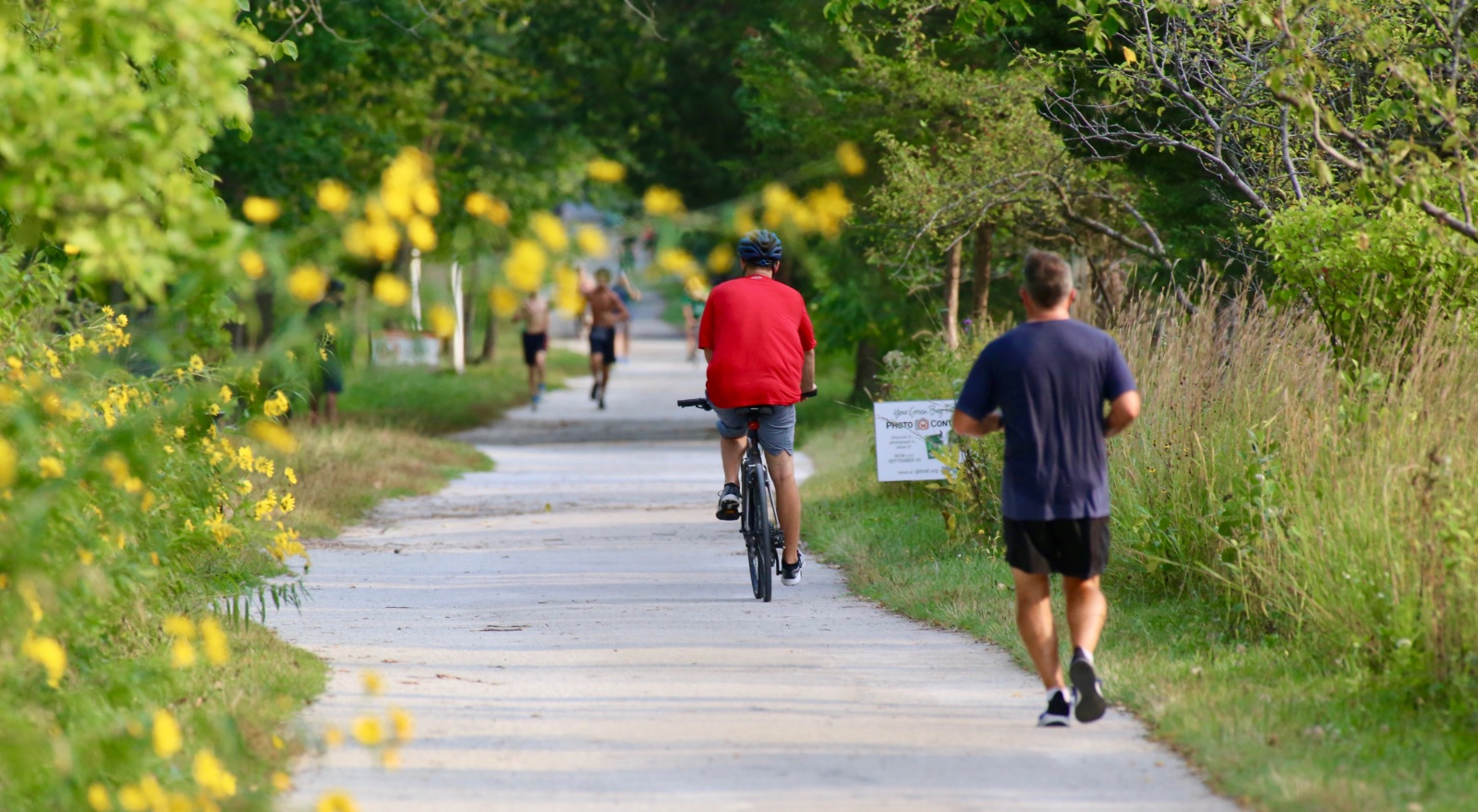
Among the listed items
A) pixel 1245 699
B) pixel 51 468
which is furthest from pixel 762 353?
pixel 51 468

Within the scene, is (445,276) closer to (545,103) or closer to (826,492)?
(826,492)

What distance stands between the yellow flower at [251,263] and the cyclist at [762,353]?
166 inches

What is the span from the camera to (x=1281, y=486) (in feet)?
25.1

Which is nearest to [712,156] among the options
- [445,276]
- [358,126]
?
[358,126]

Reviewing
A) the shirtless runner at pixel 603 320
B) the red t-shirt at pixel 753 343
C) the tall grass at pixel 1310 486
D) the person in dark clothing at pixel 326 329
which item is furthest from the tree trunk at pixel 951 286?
the shirtless runner at pixel 603 320

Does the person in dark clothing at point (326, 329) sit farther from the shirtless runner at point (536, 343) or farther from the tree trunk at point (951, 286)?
the shirtless runner at point (536, 343)

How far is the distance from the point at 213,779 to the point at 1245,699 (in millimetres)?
3626

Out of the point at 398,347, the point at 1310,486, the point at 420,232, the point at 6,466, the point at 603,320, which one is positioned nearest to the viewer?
Result: the point at 6,466

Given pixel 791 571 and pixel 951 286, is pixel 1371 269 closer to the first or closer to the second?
pixel 791 571

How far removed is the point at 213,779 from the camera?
4398 millimetres

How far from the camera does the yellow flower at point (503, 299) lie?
5195 millimetres

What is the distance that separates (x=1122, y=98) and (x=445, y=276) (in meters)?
6.60

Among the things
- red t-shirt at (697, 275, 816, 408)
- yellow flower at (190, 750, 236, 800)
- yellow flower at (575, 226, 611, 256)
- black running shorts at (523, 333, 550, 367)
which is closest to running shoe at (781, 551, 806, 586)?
red t-shirt at (697, 275, 816, 408)

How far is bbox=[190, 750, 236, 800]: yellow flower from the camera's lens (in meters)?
4.39
